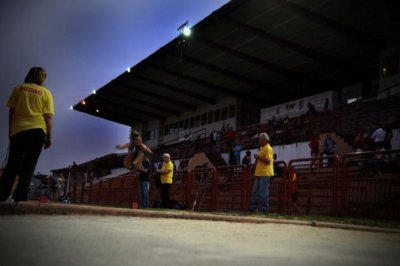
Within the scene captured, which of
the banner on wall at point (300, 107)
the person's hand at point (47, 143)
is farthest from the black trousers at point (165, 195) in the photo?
the banner on wall at point (300, 107)

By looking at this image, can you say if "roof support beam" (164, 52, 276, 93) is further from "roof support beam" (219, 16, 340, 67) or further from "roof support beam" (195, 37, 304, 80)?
"roof support beam" (219, 16, 340, 67)

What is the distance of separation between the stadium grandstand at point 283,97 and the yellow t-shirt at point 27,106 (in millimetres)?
6414

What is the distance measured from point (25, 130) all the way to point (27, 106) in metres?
0.30

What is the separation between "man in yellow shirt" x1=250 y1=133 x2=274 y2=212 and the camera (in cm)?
976

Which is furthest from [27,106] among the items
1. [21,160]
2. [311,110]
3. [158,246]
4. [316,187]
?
[311,110]

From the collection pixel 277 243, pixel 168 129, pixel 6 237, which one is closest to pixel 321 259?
pixel 277 243

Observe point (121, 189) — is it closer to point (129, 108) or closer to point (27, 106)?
point (27, 106)

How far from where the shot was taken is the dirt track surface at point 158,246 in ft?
8.93

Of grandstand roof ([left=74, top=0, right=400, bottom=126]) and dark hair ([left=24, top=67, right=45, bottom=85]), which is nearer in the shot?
dark hair ([left=24, top=67, right=45, bottom=85])

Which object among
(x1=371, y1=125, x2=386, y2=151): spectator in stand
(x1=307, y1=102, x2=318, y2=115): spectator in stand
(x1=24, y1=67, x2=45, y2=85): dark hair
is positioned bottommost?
(x1=24, y1=67, x2=45, y2=85): dark hair

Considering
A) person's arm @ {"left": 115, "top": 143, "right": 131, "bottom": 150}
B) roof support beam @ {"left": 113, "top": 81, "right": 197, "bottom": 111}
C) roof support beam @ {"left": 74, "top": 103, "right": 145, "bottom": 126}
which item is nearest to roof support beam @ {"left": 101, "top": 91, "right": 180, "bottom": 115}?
roof support beam @ {"left": 113, "top": 81, "right": 197, "bottom": 111}

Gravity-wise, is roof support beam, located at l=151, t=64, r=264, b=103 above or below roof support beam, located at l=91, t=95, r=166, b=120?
above

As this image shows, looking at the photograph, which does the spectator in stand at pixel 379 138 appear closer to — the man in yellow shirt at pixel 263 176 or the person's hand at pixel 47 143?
the man in yellow shirt at pixel 263 176

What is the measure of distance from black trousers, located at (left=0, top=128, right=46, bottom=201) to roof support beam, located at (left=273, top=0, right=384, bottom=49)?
56.9 ft
